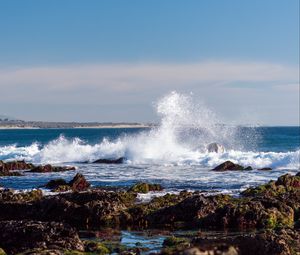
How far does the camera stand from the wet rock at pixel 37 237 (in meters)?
14.1

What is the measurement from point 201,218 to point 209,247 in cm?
1272

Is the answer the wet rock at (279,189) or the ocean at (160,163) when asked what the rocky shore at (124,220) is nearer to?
the wet rock at (279,189)

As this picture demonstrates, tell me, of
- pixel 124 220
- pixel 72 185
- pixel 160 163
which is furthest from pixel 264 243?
pixel 160 163

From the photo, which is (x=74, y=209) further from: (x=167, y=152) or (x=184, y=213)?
(x=167, y=152)

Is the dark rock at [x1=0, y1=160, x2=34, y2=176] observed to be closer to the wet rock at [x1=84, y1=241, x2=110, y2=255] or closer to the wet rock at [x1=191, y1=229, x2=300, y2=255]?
the wet rock at [x1=84, y1=241, x2=110, y2=255]

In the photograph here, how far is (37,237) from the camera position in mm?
14469

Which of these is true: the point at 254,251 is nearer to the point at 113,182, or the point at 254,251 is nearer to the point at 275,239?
the point at 275,239

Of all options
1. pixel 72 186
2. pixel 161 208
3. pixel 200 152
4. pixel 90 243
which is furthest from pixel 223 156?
pixel 90 243

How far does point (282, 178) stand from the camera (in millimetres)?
29859

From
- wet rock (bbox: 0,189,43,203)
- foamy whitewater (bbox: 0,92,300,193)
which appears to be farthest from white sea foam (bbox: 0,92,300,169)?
wet rock (bbox: 0,189,43,203)

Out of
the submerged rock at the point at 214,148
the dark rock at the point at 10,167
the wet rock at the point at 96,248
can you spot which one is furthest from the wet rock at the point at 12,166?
the wet rock at the point at 96,248

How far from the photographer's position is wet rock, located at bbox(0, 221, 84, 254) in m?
14.1

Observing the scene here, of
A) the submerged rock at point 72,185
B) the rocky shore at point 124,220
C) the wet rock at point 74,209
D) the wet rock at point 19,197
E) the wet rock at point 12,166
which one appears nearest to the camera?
the rocky shore at point 124,220

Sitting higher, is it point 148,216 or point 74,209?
point 74,209
